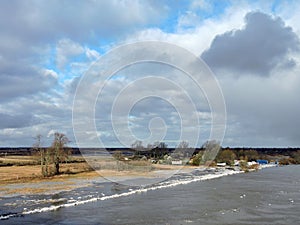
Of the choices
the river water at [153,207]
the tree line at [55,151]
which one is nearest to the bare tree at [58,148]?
the tree line at [55,151]

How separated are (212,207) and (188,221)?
18.0ft

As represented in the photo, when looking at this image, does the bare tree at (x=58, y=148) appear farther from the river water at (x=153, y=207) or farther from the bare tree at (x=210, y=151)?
the bare tree at (x=210, y=151)

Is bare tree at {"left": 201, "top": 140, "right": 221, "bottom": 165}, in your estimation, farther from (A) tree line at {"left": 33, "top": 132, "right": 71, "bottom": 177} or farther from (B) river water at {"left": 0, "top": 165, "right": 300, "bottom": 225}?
(B) river water at {"left": 0, "top": 165, "right": 300, "bottom": 225}

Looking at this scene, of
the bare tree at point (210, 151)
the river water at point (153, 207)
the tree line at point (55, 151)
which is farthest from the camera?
the bare tree at point (210, 151)

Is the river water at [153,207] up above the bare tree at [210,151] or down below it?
below

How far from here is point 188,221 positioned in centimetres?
2012

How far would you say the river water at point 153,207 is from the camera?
67.4 ft

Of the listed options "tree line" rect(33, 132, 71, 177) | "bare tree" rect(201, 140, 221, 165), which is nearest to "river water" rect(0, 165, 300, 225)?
"tree line" rect(33, 132, 71, 177)

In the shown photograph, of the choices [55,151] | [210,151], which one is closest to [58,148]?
[55,151]

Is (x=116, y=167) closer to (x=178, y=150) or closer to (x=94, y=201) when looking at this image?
(x=94, y=201)

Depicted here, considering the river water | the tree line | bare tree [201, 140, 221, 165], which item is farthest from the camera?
bare tree [201, 140, 221, 165]

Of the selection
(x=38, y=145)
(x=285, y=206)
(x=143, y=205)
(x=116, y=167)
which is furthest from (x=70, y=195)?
(x=116, y=167)

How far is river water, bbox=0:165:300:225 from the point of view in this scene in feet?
A: 67.4

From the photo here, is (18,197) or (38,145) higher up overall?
(38,145)
